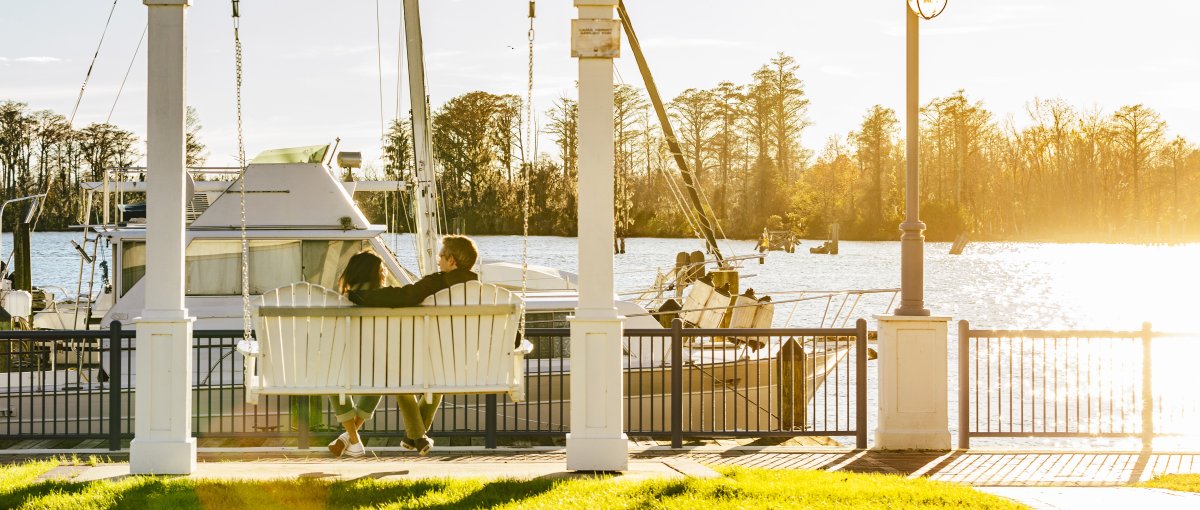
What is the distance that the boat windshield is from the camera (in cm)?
1491

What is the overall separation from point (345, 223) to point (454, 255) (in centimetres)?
681

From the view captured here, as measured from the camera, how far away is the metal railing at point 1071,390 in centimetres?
1124

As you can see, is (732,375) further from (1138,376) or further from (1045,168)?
(1045,168)

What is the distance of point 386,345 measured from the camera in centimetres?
818

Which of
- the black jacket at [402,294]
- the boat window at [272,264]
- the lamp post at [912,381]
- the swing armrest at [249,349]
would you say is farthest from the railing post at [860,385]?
the boat window at [272,264]

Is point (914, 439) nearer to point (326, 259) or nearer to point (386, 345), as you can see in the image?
point (386, 345)

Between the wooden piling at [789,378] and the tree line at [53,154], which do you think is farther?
the tree line at [53,154]

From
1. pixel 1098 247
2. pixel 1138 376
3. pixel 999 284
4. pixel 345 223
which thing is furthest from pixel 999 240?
pixel 345 223

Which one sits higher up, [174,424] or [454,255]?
[454,255]

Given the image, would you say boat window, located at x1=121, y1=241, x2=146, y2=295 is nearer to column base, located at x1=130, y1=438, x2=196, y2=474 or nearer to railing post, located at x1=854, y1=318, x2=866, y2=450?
column base, located at x1=130, y1=438, x2=196, y2=474

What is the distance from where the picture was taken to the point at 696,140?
95312 millimetres

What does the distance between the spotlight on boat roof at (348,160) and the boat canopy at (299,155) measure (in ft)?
2.52

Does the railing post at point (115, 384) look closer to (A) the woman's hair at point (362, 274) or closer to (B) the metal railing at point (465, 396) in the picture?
(B) the metal railing at point (465, 396)

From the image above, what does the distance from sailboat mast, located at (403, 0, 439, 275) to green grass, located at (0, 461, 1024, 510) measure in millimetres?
7267
